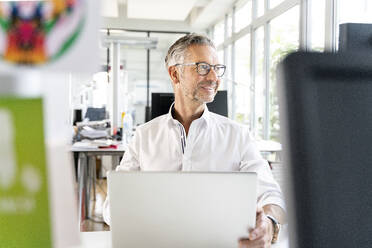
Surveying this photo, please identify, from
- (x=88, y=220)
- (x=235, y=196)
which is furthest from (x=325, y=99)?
(x=88, y=220)

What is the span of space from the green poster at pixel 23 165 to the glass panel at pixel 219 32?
25.3ft

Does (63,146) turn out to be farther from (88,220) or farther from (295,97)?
(88,220)

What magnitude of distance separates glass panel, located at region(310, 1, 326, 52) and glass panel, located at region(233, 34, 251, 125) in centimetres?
203

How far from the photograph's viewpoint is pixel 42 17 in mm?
283

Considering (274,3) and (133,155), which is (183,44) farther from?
(274,3)

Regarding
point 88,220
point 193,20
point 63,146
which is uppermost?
point 193,20

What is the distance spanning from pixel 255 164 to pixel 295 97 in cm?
120

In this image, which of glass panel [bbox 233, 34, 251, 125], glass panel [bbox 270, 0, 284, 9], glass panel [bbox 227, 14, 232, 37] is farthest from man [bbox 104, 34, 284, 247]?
glass panel [bbox 227, 14, 232, 37]

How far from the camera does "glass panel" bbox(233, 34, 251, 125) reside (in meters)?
6.33

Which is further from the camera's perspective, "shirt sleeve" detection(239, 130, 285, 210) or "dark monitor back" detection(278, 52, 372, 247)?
A: "shirt sleeve" detection(239, 130, 285, 210)

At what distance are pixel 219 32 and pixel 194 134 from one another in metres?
6.96

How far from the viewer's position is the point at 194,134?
5.47 ft

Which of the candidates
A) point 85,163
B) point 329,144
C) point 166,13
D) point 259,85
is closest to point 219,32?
point 166,13

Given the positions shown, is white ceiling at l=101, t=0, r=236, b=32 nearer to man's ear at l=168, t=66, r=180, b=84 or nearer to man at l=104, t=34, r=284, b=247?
A: man's ear at l=168, t=66, r=180, b=84
